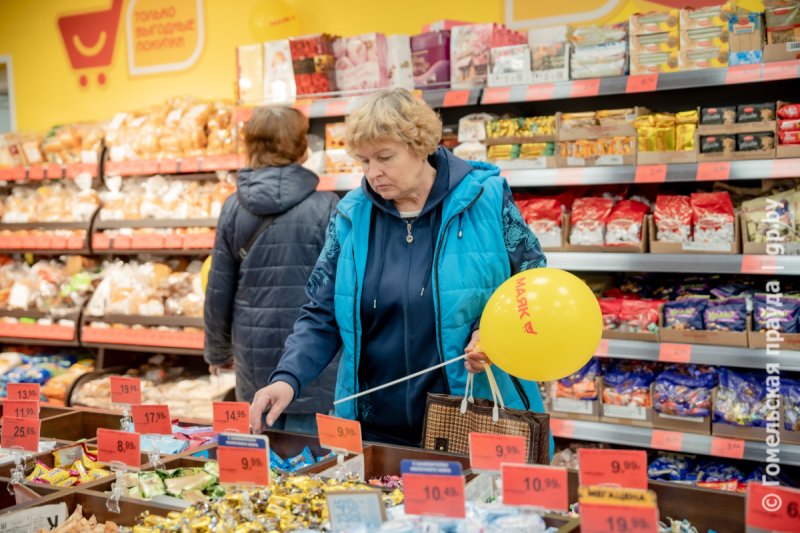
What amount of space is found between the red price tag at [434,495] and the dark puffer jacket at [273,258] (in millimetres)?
1480

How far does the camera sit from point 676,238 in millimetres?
2711

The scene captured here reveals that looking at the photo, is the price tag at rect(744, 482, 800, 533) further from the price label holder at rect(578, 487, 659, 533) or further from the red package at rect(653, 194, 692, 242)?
the red package at rect(653, 194, 692, 242)

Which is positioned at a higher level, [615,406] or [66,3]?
[66,3]

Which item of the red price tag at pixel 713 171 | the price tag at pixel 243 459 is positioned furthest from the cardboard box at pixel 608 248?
the price tag at pixel 243 459

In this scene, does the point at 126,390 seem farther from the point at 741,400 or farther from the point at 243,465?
the point at 741,400

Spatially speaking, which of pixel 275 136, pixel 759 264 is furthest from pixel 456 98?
pixel 759 264

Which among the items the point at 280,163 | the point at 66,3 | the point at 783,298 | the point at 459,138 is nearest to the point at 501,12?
the point at 459,138

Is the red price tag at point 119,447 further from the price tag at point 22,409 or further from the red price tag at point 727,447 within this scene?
the red price tag at point 727,447

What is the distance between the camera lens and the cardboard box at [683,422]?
2674 millimetres

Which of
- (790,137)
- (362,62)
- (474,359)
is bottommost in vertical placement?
(474,359)

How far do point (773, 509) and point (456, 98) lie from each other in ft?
7.81

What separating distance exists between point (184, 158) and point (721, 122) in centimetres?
289

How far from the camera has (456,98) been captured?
3041mm

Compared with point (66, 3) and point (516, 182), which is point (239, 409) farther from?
point (66, 3)
